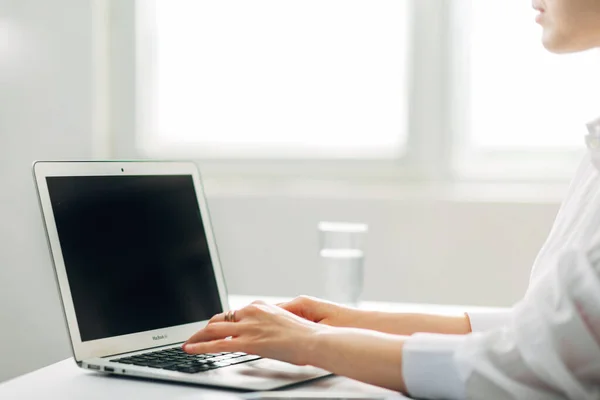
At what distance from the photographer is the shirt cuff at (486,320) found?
1.15 meters

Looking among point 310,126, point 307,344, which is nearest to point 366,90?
point 310,126

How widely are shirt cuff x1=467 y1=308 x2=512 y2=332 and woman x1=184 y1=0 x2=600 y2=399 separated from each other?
11 cm

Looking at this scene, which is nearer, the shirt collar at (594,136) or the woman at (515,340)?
the woman at (515,340)

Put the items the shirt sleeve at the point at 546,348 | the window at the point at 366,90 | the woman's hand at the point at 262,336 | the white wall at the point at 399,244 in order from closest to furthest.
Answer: the shirt sleeve at the point at 546,348 → the woman's hand at the point at 262,336 → the white wall at the point at 399,244 → the window at the point at 366,90

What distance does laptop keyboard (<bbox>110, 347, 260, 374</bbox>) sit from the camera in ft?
3.13

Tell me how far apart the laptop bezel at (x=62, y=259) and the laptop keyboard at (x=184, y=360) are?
0.03 meters

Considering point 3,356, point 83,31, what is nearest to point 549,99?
point 83,31

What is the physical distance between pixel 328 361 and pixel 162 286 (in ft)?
1.10

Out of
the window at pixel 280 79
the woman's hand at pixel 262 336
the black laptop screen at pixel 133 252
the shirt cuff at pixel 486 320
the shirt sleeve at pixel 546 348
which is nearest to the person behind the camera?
the shirt sleeve at pixel 546 348

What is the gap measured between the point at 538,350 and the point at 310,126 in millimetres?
1679

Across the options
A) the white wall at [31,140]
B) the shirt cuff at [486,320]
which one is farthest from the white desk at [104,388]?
the white wall at [31,140]

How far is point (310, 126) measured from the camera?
2.41 metres

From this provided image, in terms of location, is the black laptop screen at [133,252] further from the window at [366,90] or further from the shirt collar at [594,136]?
the window at [366,90]

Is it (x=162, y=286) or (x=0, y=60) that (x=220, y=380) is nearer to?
(x=162, y=286)
